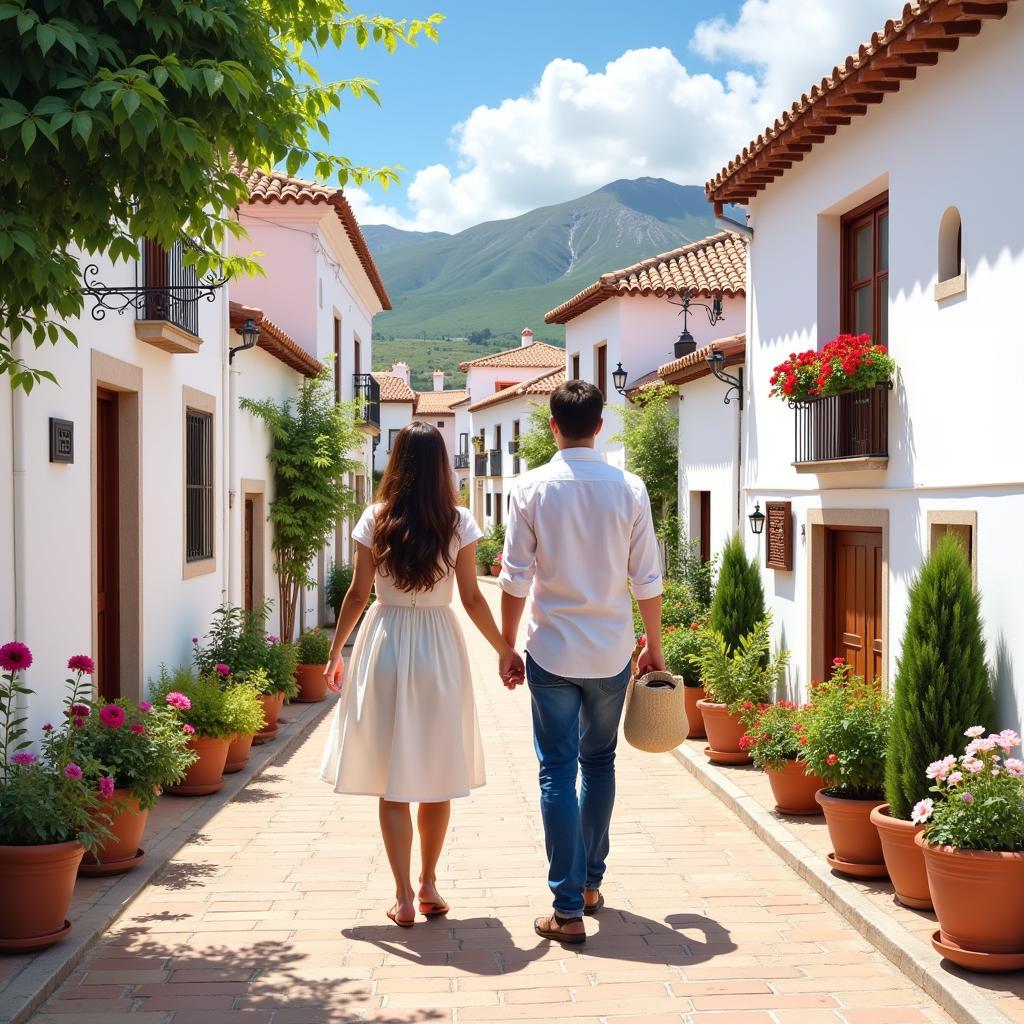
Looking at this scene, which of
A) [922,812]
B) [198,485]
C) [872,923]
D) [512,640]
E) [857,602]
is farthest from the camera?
[198,485]

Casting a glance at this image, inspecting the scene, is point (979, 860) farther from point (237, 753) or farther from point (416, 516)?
point (237, 753)

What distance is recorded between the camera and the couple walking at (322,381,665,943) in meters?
4.96

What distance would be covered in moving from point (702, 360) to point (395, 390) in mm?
47274

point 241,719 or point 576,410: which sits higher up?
point 576,410

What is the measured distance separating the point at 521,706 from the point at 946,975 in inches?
390

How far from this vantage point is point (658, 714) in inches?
206

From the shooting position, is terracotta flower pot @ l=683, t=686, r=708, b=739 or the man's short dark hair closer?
the man's short dark hair

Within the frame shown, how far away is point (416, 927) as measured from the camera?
5262 mm

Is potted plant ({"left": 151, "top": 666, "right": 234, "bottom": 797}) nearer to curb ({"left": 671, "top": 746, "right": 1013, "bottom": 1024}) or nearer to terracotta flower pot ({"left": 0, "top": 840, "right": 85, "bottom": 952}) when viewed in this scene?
terracotta flower pot ({"left": 0, "top": 840, "right": 85, "bottom": 952})

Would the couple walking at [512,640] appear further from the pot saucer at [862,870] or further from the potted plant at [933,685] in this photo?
the pot saucer at [862,870]

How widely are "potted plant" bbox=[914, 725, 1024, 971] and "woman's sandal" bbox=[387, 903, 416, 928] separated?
6.92ft

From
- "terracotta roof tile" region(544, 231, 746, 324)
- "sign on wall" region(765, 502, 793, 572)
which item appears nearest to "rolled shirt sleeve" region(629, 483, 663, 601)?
"sign on wall" region(765, 502, 793, 572)

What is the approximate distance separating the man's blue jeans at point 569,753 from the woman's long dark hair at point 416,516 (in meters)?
0.57

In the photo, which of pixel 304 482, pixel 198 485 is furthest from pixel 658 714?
pixel 304 482
